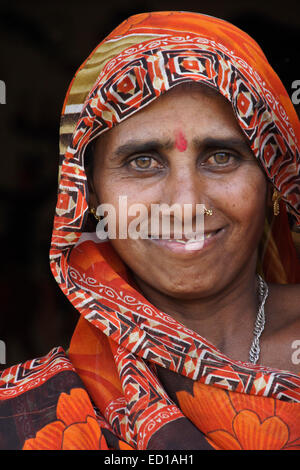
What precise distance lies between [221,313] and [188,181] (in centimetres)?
43

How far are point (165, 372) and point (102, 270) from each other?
12.7 inches

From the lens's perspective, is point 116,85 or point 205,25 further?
point 205,25

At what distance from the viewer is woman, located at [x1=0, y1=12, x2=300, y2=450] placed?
5.38 ft

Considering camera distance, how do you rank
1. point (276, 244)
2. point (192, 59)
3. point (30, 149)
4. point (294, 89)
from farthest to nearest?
point (30, 149) < point (294, 89) < point (276, 244) < point (192, 59)

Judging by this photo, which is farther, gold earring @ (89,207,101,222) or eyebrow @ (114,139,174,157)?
gold earring @ (89,207,101,222)

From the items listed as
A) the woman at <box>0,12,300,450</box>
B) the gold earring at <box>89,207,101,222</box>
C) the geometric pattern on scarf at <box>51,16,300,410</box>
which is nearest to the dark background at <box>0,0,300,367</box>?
the woman at <box>0,12,300,450</box>

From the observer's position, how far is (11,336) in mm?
3707

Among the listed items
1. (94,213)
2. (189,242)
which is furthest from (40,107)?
(189,242)

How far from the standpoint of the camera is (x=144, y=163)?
1.79 m

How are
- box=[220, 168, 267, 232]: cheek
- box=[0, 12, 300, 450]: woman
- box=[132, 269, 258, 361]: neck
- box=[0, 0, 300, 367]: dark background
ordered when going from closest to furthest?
1. box=[0, 12, 300, 450]: woman
2. box=[220, 168, 267, 232]: cheek
3. box=[132, 269, 258, 361]: neck
4. box=[0, 0, 300, 367]: dark background

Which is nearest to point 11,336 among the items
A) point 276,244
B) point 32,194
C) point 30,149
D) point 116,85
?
point 32,194

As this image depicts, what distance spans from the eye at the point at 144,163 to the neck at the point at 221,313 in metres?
0.34

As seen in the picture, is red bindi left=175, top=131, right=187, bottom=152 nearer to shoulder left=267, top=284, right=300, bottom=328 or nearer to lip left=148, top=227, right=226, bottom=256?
lip left=148, top=227, right=226, bottom=256

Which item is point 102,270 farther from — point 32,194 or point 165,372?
point 32,194
